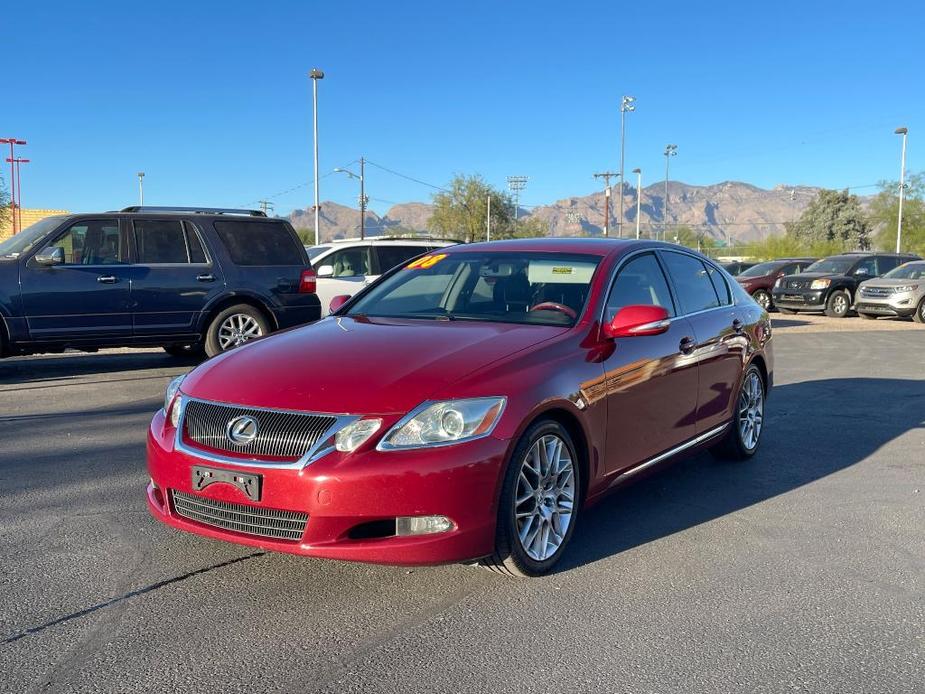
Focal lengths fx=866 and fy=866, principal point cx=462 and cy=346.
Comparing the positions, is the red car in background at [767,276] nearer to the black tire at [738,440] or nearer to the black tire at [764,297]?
the black tire at [764,297]

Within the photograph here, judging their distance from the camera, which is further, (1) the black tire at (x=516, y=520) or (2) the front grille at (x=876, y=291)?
(2) the front grille at (x=876, y=291)

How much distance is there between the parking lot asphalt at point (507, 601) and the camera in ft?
10.0

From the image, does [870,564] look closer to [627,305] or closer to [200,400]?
[627,305]

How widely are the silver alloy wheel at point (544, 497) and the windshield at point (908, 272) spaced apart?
66.0ft

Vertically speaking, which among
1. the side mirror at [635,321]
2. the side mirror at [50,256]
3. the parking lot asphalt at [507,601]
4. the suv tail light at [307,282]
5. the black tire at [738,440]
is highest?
the side mirror at [50,256]

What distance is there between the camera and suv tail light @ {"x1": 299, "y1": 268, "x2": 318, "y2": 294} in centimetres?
1074

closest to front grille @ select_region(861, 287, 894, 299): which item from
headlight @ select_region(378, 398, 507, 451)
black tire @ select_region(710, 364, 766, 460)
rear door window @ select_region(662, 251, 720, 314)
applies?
black tire @ select_region(710, 364, 766, 460)

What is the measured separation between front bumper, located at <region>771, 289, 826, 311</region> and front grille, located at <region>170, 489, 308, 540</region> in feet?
71.6

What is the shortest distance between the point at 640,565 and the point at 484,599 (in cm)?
87

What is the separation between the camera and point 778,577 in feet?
13.2

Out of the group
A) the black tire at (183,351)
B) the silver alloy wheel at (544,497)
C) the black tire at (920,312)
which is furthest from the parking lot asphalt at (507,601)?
the black tire at (920,312)

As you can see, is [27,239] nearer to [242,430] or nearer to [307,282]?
[307,282]

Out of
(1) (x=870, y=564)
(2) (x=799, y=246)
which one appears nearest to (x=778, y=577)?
(1) (x=870, y=564)

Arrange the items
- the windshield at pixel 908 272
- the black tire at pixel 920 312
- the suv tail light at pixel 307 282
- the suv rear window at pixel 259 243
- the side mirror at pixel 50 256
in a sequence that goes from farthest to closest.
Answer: the windshield at pixel 908 272, the black tire at pixel 920 312, the suv tail light at pixel 307 282, the suv rear window at pixel 259 243, the side mirror at pixel 50 256
